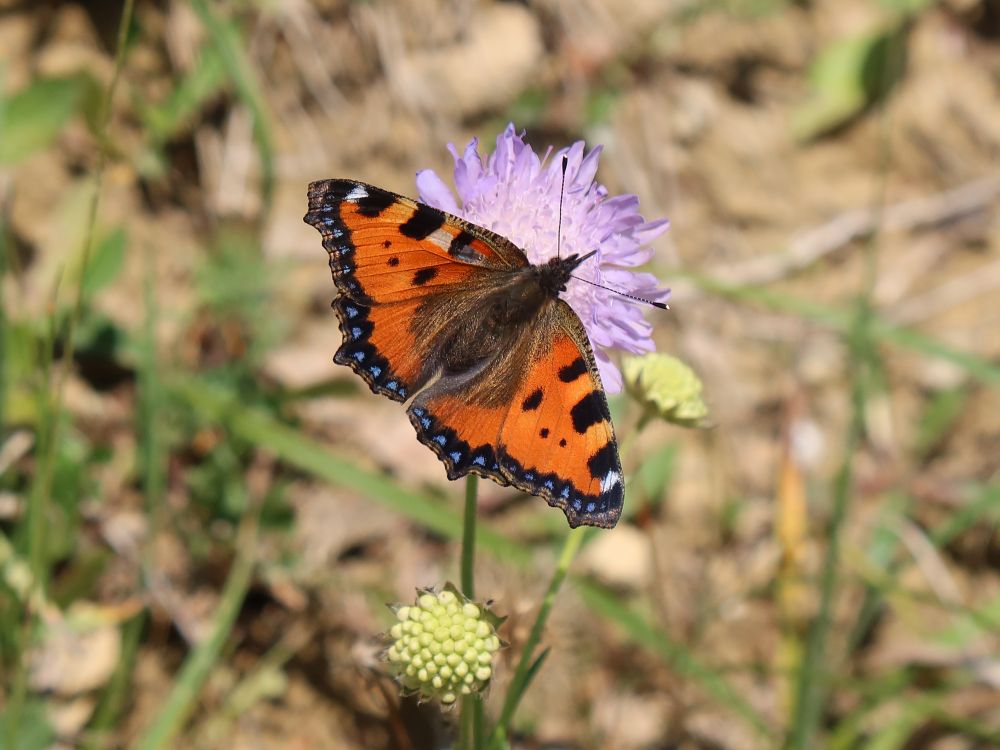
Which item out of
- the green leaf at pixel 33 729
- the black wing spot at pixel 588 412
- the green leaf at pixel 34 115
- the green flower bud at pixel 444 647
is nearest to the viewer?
the green flower bud at pixel 444 647

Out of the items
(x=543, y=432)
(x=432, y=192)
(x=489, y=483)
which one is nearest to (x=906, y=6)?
(x=489, y=483)

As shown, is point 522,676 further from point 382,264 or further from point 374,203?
point 374,203

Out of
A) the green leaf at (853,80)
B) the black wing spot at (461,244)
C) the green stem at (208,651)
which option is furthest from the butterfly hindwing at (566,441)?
the green leaf at (853,80)

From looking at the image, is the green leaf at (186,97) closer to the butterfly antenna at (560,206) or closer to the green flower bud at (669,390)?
the butterfly antenna at (560,206)

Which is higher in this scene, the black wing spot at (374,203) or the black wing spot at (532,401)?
the black wing spot at (374,203)

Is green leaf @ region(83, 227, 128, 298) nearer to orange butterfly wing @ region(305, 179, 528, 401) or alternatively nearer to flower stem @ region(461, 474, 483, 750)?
orange butterfly wing @ region(305, 179, 528, 401)

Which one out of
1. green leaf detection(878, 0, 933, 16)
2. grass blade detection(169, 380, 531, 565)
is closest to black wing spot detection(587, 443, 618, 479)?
grass blade detection(169, 380, 531, 565)
